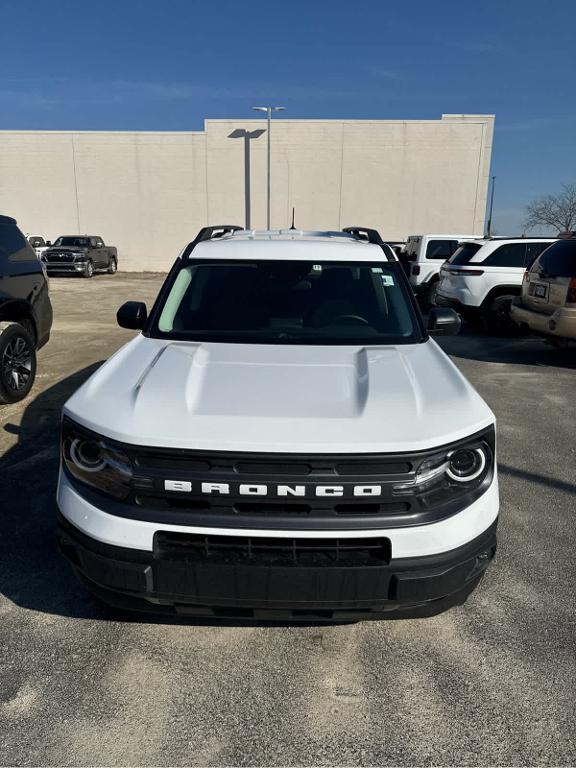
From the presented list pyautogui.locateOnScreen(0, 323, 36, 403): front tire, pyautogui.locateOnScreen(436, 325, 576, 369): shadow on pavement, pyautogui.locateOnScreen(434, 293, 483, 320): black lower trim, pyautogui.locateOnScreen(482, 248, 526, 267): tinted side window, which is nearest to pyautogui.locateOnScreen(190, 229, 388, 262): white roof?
pyautogui.locateOnScreen(0, 323, 36, 403): front tire

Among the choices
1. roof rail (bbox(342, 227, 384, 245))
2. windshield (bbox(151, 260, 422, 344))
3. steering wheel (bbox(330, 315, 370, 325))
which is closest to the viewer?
windshield (bbox(151, 260, 422, 344))

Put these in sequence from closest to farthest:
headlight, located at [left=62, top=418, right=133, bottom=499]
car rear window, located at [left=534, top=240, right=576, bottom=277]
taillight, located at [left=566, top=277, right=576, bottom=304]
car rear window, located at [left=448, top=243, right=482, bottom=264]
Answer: headlight, located at [left=62, top=418, right=133, bottom=499]
taillight, located at [left=566, top=277, right=576, bottom=304]
car rear window, located at [left=534, top=240, right=576, bottom=277]
car rear window, located at [left=448, top=243, right=482, bottom=264]

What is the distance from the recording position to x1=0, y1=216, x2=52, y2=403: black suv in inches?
234

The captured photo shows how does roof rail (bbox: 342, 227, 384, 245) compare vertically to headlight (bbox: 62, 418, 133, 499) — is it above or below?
above

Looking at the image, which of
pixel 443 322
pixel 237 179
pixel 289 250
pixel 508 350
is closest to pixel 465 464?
pixel 443 322

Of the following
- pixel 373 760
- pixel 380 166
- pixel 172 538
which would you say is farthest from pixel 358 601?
pixel 380 166

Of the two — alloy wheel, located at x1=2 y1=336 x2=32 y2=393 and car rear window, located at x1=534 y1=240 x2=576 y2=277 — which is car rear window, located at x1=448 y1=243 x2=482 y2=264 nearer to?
car rear window, located at x1=534 y1=240 x2=576 y2=277

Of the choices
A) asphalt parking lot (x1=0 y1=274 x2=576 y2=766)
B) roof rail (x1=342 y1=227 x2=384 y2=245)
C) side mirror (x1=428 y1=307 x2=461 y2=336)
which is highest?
roof rail (x1=342 y1=227 x2=384 y2=245)

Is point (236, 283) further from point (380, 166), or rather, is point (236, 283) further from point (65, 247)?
point (380, 166)

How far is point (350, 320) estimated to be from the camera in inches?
140

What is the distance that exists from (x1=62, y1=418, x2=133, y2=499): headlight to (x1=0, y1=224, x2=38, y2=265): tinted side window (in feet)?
14.6

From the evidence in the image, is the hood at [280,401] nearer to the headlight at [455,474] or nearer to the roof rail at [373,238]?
the headlight at [455,474]

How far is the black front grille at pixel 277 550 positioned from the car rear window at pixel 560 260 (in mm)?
6933

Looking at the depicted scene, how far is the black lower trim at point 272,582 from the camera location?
207 cm
